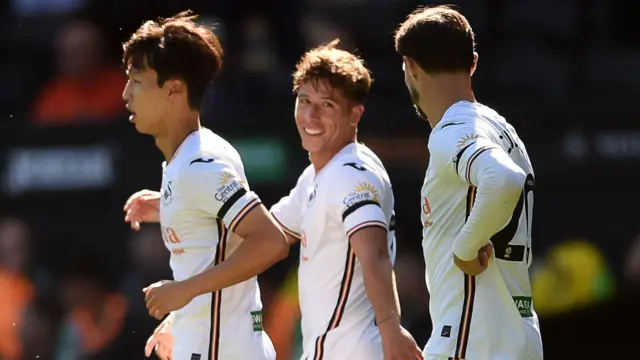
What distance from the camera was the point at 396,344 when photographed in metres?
4.66

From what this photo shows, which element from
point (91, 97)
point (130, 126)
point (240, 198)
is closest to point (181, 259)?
point (240, 198)

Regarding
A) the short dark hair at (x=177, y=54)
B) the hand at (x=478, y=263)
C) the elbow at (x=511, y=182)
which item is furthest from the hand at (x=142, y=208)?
the elbow at (x=511, y=182)

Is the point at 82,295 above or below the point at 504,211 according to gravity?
below

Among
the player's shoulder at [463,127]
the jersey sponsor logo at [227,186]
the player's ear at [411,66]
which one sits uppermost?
the player's ear at [411,66]

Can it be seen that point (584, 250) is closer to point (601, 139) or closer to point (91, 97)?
point (601, 139)

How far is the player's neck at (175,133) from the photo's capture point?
5.11m

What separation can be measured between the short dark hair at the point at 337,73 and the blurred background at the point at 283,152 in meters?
3.29

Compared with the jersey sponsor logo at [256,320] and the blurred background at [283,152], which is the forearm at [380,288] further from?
the blurred background at [283,152]

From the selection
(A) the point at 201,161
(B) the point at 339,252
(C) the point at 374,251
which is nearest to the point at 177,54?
(A) the point at 201,161

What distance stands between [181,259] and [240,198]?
0.36m

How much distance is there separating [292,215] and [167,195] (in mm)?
710

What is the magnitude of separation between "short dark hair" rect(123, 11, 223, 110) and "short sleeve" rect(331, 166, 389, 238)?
0.65 metres

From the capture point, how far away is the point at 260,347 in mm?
4918

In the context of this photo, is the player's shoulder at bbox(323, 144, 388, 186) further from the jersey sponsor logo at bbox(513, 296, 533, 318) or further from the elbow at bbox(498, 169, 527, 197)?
the elbow at bbox(498, 169, 527, 197)
